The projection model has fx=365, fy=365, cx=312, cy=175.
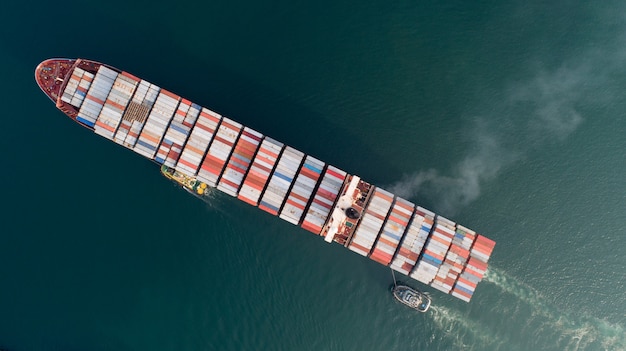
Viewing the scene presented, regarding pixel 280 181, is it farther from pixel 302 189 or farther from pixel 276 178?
pixel 302 189

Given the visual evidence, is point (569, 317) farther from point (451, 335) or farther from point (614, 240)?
point (451, 335)

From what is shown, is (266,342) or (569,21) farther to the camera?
(569,21)

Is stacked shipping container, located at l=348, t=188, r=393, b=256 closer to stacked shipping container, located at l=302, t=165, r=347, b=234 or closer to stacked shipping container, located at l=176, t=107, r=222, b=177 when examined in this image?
stacked shipping container, located at l=302, t=165, r=347, b=234

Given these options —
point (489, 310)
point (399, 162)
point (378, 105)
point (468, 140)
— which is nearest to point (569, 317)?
point (489, 310)

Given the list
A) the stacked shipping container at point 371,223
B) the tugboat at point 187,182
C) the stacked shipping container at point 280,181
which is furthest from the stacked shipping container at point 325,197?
the tugboat at point 187,182

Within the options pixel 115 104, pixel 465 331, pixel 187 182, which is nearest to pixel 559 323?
pixel 465 331

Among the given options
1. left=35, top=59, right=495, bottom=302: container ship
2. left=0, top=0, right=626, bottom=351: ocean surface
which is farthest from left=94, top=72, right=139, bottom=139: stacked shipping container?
left=0, top=0, right=626, bottom=351: ocean surface
